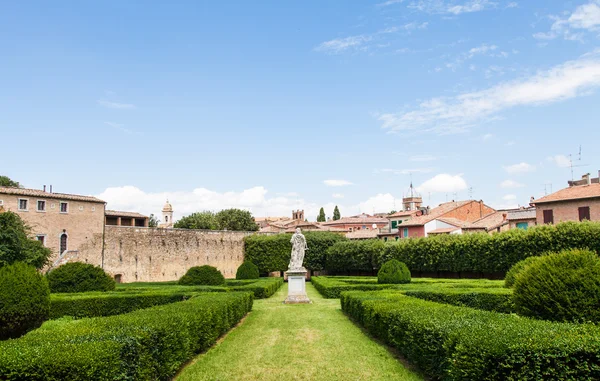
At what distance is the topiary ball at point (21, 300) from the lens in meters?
10.7

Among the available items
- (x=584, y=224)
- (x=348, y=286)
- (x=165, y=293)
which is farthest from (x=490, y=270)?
(x=165, y=293)

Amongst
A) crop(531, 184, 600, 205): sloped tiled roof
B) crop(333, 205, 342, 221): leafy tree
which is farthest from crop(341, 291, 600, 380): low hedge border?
crop(333, 205, 342, 221): leafy tree

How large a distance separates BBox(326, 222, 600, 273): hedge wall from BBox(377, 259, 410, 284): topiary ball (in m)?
8.15

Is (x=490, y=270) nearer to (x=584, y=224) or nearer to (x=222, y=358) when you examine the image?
(x=584, y=224)

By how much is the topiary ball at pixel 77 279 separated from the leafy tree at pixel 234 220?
47.8 meters

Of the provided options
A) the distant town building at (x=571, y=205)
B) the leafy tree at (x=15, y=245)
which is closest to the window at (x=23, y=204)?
the leafy tree at (x=15, y=245)

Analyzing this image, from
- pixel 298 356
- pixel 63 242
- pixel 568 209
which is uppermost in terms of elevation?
pixel 568 209

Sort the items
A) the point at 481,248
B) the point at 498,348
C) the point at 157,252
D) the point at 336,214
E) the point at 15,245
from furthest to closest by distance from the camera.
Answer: the point at 336,214 → the point at 157,252 → the point at 481,248 → the point at 15,245 → the point at 498,348

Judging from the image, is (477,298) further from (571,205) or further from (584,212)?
(571,205)

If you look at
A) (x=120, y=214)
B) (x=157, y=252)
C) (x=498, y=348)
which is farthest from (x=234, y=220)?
(x=498, y=348)

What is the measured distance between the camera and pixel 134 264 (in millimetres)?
35156

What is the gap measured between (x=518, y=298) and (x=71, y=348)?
906 centimetres

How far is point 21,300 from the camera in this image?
10.9 metres

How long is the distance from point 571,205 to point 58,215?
37.8 m
